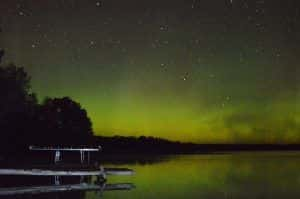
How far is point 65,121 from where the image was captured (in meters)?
44.6

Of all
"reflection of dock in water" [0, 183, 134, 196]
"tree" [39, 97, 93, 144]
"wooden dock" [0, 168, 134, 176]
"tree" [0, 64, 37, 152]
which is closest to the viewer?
"wooden dock" [0, 168, 134, 176]

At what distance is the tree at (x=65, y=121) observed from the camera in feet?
132

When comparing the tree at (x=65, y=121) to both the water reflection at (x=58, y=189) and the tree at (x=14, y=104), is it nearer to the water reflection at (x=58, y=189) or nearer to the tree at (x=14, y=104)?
the tree at (x=14, y=104)

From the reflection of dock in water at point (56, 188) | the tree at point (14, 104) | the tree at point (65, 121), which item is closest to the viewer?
the reflection of dock in water at point (56, 188)

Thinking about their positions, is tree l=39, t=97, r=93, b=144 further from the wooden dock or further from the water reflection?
the wooden dock

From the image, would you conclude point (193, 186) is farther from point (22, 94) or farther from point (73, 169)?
point (22, 94)

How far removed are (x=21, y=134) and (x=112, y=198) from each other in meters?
18.2

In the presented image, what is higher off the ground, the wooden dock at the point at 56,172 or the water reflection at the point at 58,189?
the wooden dock at the point at 56,172

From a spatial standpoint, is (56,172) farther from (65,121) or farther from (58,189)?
(65,121)

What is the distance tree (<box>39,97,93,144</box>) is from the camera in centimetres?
4009

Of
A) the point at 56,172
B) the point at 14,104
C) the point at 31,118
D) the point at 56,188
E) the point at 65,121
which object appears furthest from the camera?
the point at 65,121

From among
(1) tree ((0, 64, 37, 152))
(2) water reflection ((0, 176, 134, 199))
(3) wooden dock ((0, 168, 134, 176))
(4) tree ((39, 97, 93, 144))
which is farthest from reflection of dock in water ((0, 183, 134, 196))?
(4) tree ((39, 97, 93, 144))

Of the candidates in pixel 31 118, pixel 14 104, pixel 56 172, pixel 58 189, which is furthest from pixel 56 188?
pixel 31 118

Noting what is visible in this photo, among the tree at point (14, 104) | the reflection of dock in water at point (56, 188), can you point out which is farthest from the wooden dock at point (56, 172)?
the tree at point (14, 104)
